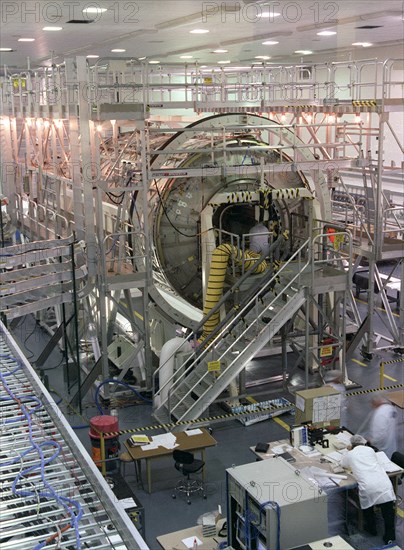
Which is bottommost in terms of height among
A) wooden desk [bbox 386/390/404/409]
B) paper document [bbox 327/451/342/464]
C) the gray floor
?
the gray floor

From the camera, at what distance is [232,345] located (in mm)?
12914

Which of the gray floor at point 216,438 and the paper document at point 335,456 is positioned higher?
the paper document at point 335,456

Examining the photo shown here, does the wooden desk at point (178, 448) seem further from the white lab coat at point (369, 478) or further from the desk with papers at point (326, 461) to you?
the white lab coat at point (369, 478)

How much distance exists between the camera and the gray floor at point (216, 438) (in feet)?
32.2

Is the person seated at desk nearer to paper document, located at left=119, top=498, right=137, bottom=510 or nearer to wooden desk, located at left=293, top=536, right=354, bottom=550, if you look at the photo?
wooden desk, located at left=293, top=536, right=354, bottom=550

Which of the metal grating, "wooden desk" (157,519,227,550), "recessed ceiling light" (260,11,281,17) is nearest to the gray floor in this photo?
"wooden desk" (157,519,227,550)

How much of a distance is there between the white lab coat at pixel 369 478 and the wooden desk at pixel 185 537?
1963mm

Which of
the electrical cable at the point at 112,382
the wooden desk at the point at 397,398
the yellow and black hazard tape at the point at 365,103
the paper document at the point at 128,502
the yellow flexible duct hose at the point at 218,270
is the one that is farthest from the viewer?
the yellow and black hazard tape at the point at 365,103

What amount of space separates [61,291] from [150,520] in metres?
4.72

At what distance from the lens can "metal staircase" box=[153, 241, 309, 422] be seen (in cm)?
1270

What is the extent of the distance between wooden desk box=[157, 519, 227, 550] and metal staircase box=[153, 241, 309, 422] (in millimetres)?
4099

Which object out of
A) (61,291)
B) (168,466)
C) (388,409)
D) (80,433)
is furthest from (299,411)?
(61,291)

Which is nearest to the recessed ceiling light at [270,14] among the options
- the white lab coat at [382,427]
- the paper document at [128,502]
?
the white lab coat at [382,427]

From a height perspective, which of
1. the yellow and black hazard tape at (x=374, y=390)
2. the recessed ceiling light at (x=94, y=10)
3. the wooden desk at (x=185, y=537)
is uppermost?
the recessed ceiling light at (x=94, y=10)
